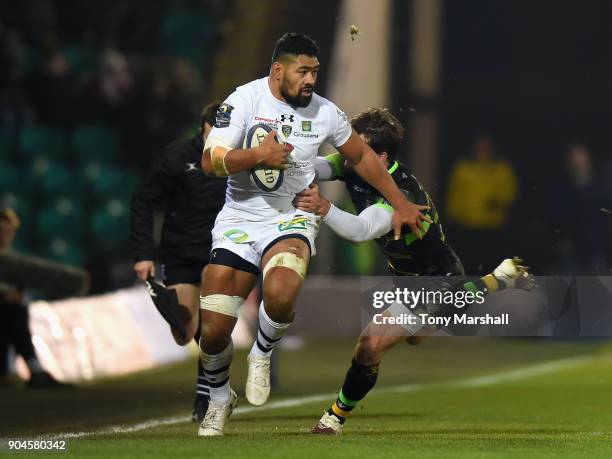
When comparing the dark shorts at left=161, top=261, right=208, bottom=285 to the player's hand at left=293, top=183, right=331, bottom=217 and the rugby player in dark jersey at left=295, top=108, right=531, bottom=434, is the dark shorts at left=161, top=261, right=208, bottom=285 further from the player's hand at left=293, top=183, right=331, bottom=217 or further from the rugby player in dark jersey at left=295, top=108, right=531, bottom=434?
the player's hand at left=293, top=183, right=331, bottom=217

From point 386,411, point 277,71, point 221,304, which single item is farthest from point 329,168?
point 386,411

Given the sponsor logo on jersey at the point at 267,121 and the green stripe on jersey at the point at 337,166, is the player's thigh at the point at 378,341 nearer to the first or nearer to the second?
the green stripe on jersey at the point at 337,166

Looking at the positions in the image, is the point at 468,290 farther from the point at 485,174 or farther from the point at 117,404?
the point at 485,174

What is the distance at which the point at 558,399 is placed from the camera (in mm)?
12180

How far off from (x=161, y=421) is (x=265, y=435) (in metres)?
1.62

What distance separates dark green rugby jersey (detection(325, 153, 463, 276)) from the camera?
920 cm

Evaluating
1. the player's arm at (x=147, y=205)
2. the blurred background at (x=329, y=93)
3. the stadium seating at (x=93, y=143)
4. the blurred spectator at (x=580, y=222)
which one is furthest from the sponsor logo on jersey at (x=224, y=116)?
the stadium seating at (x=93, y=143)

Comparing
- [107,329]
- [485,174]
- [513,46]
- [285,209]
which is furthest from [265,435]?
[513,46]

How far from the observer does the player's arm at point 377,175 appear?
8.88 meters

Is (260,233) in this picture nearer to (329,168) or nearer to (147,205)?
(329,168)

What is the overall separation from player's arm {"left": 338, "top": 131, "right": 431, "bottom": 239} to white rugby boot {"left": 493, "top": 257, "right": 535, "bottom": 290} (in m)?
1.06

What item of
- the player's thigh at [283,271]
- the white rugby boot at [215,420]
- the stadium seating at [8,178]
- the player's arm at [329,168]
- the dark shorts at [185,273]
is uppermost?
the player's arm at [329,168]

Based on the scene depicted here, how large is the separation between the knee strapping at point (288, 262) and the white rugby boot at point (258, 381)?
50 centimetres

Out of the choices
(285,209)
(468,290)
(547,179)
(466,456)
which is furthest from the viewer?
Result: (547,179)
